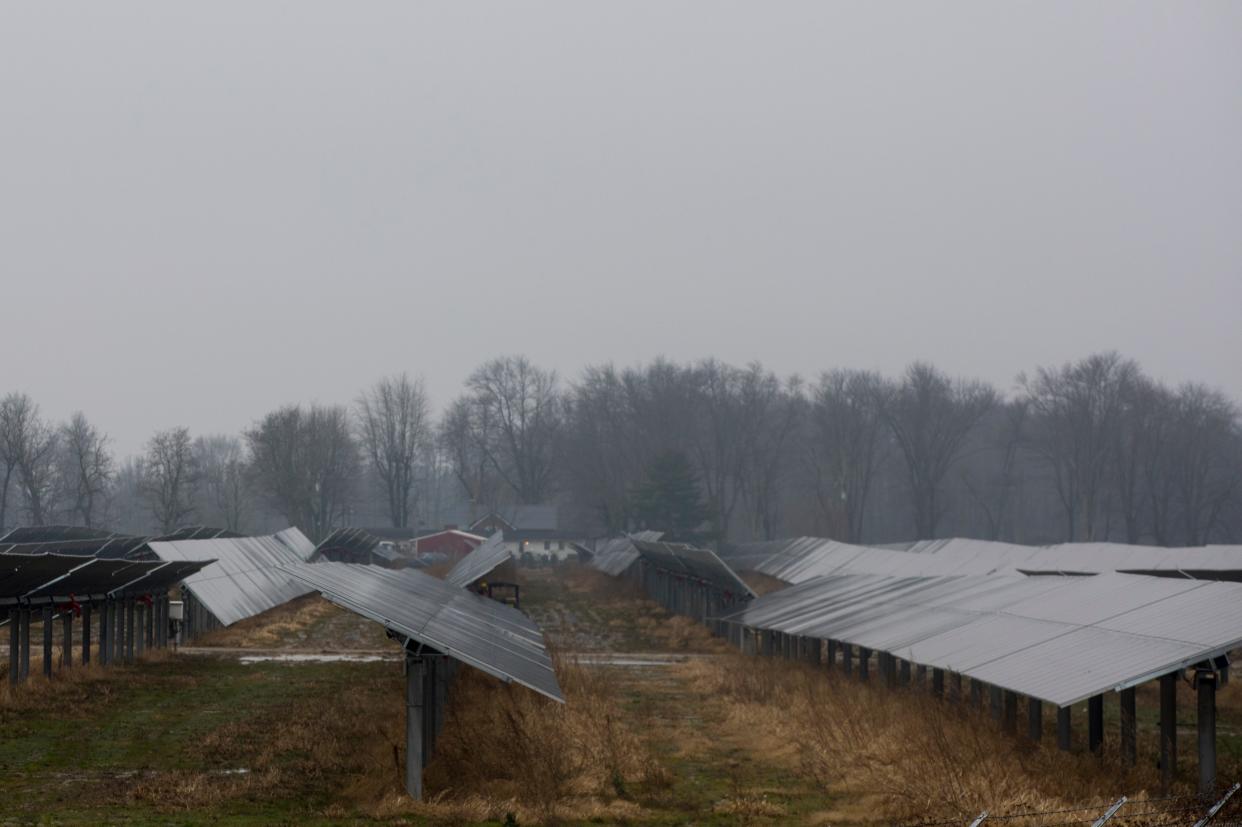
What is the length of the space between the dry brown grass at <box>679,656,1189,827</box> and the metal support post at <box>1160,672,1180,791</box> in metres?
0.22

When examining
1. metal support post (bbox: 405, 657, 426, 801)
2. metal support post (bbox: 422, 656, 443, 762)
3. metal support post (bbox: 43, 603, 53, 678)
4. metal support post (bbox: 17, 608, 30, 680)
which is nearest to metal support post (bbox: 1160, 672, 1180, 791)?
metal support post (bbox: 405, 657, 426, 801)

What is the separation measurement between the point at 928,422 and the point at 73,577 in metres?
83.6

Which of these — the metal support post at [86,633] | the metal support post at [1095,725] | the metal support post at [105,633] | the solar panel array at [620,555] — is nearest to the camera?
the metal support post at [1095,725]

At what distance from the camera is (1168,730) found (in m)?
14.5

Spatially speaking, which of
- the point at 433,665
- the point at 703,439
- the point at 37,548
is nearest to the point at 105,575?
the point at 433,665

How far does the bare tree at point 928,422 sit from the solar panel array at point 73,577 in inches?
2988

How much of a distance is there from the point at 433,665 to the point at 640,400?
91.3m

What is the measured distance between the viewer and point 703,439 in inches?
4176

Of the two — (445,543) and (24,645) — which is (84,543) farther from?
(445,543)

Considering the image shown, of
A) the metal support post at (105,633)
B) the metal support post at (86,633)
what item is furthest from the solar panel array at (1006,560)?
the metal support post at (86,633)

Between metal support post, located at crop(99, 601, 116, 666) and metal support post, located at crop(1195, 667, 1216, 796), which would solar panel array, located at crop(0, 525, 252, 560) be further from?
metal support post, located at crop(1195, 667, 1216, 796)

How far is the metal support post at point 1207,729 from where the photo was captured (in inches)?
525

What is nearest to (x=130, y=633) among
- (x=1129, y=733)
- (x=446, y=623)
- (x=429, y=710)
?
(x=446, y=623)

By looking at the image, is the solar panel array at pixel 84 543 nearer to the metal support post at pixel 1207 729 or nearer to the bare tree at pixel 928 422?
the metal support post at pixel 1207 729
